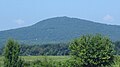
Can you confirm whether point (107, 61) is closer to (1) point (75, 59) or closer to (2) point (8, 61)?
(1) point (75, 59)

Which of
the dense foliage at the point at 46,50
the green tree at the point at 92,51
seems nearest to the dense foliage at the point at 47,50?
the dense foliage at the point at 46,50

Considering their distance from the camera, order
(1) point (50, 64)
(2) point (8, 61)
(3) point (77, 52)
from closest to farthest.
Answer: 1. (2) point (8, 61)
2. (3) point (77, 52)
3. (1) point (50, 64)

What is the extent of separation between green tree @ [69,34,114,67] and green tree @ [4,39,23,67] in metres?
8.08

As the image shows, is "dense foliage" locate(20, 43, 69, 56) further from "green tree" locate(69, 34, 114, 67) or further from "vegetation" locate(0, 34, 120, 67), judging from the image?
"vegetation" locate(0, 34, 120, 67)

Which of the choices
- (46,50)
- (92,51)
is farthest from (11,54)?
(46,50)

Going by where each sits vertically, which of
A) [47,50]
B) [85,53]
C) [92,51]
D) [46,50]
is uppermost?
[92,51]

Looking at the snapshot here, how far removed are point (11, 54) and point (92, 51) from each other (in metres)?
11.0

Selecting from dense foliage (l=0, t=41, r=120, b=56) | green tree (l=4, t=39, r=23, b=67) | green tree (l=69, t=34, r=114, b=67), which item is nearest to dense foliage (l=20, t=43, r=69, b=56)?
dense foliage (l=0, t=41, r=120, b=56)

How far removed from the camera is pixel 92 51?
176 feet

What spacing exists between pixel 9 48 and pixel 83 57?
996 cm

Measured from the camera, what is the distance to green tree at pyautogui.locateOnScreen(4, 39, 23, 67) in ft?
168

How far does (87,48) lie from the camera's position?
53.7 m

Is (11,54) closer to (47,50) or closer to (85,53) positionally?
(85,53)

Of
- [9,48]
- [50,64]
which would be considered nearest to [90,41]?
[50,64]
